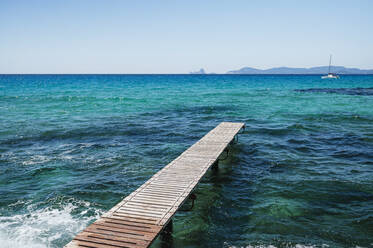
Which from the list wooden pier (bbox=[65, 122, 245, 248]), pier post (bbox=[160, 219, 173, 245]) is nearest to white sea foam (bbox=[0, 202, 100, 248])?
wooden pier (bbox=[65, 122, 245, 248])

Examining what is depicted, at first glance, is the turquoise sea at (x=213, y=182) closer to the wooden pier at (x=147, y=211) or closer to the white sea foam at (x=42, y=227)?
the white sea foam at (x=42, y=227)

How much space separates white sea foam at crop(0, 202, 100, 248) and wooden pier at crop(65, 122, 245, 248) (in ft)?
7.95

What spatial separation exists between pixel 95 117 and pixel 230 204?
2471 cm

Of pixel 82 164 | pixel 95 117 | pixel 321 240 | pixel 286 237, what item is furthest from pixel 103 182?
pixel 95 117

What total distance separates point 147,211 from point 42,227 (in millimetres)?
4451

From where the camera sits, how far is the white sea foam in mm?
9681

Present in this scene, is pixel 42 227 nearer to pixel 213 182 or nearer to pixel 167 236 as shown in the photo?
pixel 167 236

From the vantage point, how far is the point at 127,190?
13.6 metres

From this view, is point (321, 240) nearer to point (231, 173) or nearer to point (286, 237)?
point (286, 237)

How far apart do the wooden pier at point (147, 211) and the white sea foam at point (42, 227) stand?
242 centimetres

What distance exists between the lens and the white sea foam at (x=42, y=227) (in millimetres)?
9681

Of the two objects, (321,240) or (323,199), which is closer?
(321,240)

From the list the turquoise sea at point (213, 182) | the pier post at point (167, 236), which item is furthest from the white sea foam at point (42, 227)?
the pier post at point (167, 236)

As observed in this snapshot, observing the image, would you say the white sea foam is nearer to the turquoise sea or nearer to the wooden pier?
the turquoise sea
